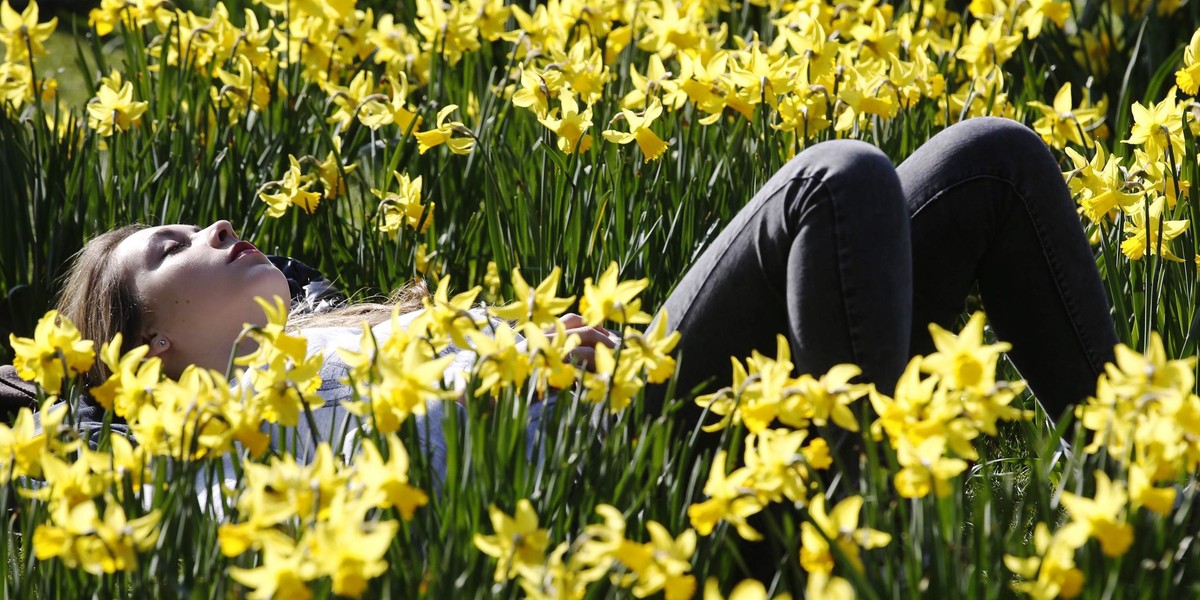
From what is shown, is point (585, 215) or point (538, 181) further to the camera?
point (538, 181)

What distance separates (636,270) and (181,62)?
5.13 ft

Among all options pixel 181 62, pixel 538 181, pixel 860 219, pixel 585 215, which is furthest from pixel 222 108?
pixel 860 219

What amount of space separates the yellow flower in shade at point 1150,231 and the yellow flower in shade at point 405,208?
1.41 metres

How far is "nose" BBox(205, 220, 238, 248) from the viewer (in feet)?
8.09

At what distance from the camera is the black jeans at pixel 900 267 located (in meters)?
1.84

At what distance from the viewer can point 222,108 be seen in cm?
333

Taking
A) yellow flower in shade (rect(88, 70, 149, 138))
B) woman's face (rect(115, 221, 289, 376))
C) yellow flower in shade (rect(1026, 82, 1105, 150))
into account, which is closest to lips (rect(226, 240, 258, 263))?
woman's face (rect(115, 221, 289, 376))

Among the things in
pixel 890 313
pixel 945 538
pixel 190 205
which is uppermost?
pixel 890 313

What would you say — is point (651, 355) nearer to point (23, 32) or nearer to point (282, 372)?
point (282, 372)

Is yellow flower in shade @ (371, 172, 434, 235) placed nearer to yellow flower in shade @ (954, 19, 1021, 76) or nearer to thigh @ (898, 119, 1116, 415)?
thigh @ (898, 119, 1116, 415)

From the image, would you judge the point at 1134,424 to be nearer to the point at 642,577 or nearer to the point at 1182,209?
the point at 642,577

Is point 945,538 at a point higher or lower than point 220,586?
higher

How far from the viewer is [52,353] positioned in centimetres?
181

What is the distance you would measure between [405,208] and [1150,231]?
1489mm
